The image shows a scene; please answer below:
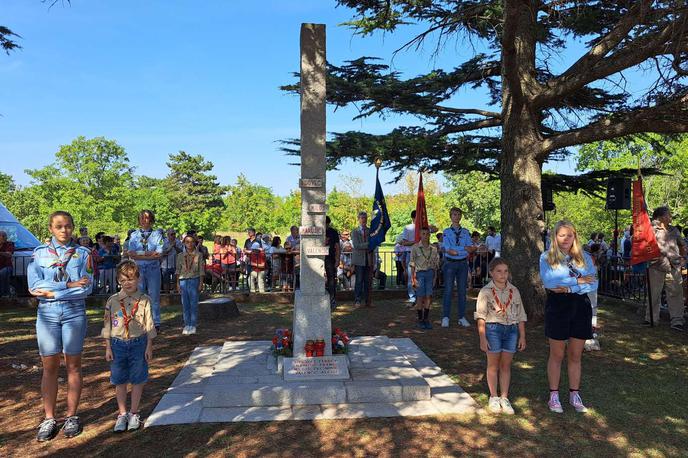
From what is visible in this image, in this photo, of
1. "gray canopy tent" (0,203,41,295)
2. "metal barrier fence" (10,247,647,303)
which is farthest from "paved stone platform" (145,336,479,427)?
"gray canopy tent" (0,203,41,295)

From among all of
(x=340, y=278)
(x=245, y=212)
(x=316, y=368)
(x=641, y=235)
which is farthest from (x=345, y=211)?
(x=316, y=368)

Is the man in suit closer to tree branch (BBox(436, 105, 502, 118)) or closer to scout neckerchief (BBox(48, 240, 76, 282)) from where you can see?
tree branch (BBox(436, 105, 502, 118))

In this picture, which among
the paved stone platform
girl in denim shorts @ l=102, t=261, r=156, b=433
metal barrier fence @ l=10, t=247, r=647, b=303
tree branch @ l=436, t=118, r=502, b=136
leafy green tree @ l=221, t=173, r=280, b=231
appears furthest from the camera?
leafy green tree @ l=221, t=173, r=280, b=231

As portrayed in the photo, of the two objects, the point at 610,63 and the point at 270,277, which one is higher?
the point at 610,63

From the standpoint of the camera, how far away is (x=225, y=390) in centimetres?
542

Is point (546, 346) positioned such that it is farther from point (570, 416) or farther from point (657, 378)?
point (570, 416)

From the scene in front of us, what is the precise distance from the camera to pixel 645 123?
8055mm

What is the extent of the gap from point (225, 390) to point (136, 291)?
56.0 inches

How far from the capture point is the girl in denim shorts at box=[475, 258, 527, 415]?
5.22 metres

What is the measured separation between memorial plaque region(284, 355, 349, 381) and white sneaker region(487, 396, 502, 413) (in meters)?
1.62

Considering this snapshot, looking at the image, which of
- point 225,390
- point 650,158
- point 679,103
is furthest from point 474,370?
point 650,158

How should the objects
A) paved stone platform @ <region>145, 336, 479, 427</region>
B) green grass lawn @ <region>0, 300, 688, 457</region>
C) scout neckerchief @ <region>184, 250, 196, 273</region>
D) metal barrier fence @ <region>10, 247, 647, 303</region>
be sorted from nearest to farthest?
green grass lawn @ <region>0, 300, 688, 457</region>, paved stone platform @ <region>145, 336, 479, 427</region>, scout neckerchief @ <region>184, 250, 196, 273</region>, metal barrier fence @ <region>10, 247, 647, 303</region>

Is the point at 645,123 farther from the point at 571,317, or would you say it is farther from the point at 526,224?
the point at 571,317

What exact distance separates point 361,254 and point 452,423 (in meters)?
7.20
